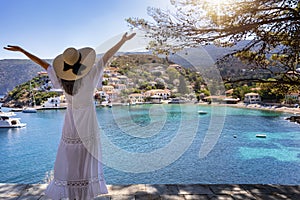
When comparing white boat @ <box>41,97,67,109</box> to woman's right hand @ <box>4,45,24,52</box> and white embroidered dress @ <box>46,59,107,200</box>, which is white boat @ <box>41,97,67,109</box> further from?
white embroidered dress @ <box>46,59,107,200</box>

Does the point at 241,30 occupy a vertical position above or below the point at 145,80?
above

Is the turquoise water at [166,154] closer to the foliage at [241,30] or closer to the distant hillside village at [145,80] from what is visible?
the distant hillside village at [145,80]

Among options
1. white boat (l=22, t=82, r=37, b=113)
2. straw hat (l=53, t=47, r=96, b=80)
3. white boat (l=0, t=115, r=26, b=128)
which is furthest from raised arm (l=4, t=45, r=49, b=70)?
white boat (l=22, t=82, r=37, b=113)

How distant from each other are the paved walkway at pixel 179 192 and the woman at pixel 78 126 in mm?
493

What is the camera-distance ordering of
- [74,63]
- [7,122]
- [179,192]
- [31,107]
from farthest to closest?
1. [31,107]
2. [7,122]
3. [179,192]
4. [74,63]

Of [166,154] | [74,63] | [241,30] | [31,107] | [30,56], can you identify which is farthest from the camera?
[31,107]

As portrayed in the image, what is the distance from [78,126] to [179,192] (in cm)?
121

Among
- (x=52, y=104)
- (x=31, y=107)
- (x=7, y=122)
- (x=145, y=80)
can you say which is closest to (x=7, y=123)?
(x=7, y=122)

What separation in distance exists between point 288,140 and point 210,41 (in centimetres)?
1335

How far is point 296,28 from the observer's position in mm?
3193

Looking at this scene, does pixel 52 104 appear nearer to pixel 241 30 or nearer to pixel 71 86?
pixel 241 30

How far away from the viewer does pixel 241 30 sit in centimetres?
320

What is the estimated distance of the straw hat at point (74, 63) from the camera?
62.1 inches

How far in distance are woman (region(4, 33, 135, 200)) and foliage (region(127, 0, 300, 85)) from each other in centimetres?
206
